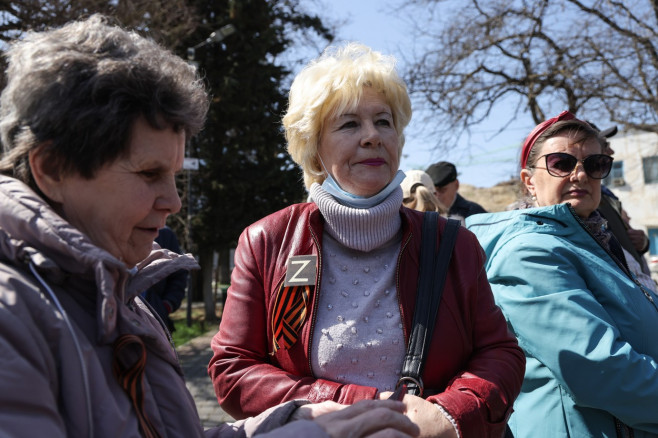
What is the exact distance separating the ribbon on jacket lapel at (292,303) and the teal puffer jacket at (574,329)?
927 millimetres

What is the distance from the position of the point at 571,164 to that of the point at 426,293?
49.7 inches

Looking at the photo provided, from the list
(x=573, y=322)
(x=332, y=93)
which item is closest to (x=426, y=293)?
(x=573, y=322)

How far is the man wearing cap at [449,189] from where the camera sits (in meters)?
5.62

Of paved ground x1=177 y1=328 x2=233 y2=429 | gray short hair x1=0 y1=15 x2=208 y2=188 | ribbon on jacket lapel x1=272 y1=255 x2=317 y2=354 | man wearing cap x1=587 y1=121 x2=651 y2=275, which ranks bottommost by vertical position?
paved ground x1=177 y1=328 x2=233 y2=429

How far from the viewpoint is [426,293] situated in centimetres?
195

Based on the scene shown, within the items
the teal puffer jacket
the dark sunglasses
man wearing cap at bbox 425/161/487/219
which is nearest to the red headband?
the dark sunglasses

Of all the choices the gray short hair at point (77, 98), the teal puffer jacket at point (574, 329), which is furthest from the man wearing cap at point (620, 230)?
the gray short hair at point (77, 98)

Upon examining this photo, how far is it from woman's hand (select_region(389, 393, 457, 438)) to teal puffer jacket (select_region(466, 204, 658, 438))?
0.76 m

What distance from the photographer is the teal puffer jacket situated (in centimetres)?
214

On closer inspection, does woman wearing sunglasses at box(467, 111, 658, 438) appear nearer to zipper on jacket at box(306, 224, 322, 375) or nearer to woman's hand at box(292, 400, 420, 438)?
zipper on jacket at box(306, 224, 322, 375)

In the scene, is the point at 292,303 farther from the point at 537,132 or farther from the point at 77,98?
the point at 537,132

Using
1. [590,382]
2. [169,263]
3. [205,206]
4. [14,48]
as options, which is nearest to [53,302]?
[169,263]

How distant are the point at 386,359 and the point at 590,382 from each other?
0.85 metres

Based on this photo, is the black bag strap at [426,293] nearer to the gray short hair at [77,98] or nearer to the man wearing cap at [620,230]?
the gray short hair at [77,98]
